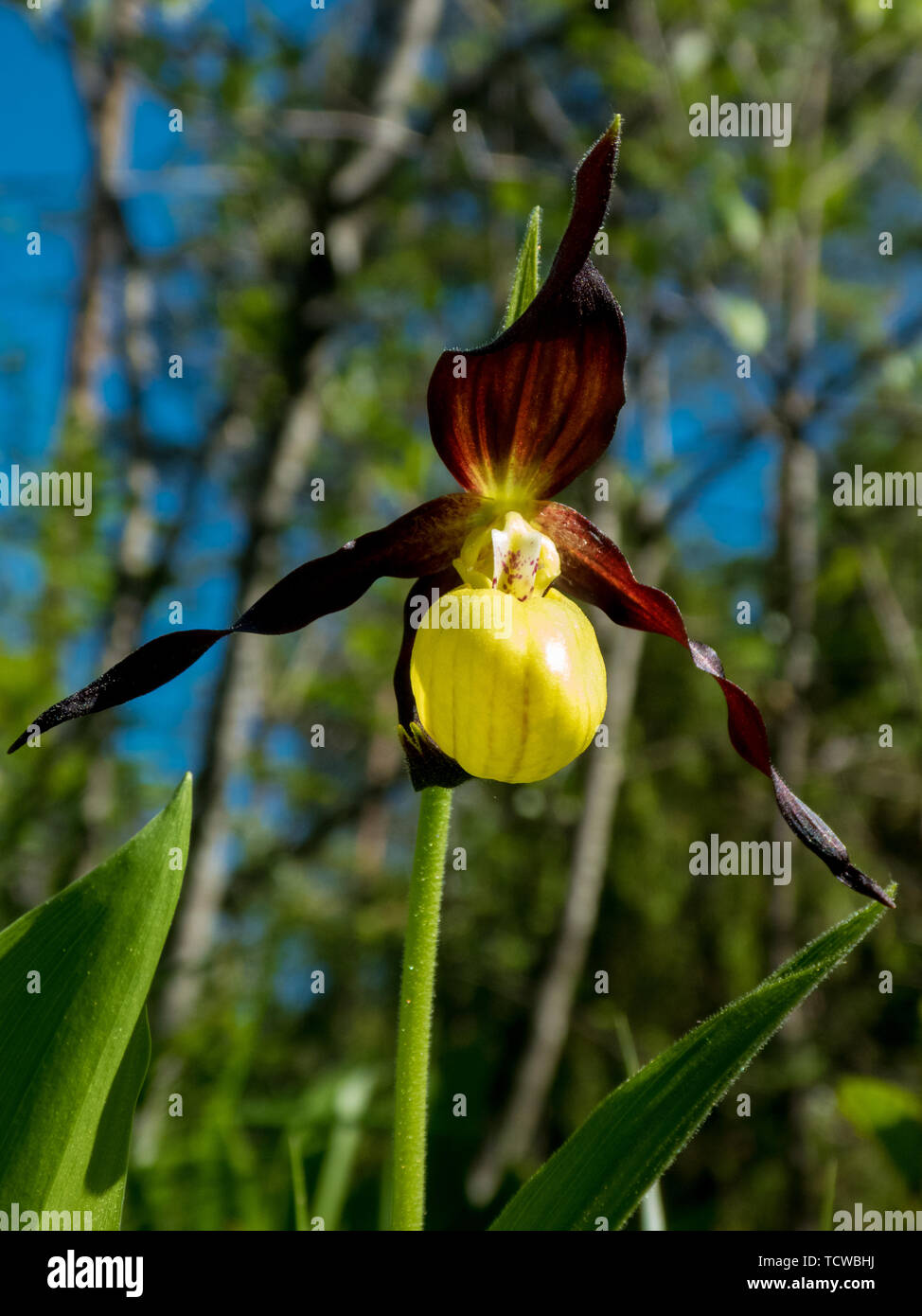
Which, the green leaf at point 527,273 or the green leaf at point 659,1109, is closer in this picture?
the green leaf at point 659,1109

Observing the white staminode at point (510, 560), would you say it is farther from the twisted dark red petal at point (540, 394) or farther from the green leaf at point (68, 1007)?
the green leaf at point (68, 1007)

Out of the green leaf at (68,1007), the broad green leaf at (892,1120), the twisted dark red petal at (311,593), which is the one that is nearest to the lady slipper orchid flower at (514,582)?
the twisted dark red petal at (311,593)

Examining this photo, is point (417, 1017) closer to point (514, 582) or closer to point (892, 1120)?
point (514, 582)

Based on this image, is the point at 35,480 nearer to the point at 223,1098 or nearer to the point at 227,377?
the point at 227,377

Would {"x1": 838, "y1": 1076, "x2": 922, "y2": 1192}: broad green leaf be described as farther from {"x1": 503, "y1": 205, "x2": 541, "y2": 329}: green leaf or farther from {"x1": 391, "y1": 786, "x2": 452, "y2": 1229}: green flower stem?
{"x1": 503, "y1": 205, "x2": 541, "y2": 329}: green leaf

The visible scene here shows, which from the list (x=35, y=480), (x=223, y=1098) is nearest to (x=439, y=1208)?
(x=223, y=1098)

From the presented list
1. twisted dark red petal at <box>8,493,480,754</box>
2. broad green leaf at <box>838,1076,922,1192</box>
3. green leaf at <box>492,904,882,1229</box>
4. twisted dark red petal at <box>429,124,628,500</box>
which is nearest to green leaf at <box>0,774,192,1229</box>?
twisted dark red petal at <box>8,493,480,754</box>

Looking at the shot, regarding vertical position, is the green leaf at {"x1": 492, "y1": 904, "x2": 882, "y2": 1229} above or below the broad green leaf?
above
